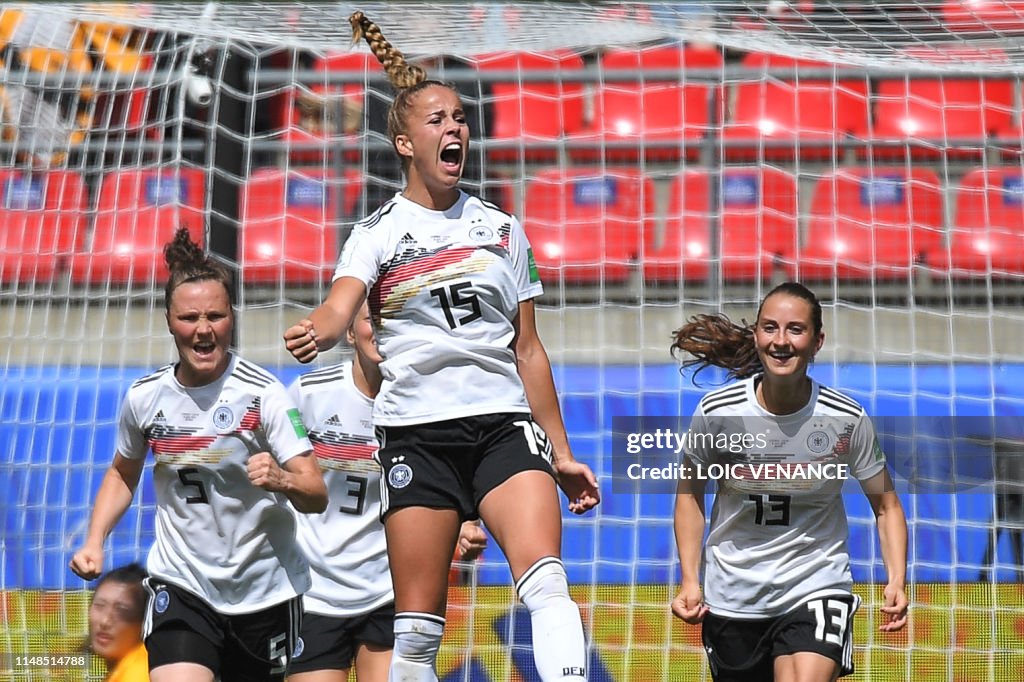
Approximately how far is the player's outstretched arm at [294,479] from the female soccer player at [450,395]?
265mm

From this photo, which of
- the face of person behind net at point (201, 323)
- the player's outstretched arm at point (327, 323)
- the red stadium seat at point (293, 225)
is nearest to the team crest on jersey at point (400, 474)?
the player's outstretched arm at point (327, 323)

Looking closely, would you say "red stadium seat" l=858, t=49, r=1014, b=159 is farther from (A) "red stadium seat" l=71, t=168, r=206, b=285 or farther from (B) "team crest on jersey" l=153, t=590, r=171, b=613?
(B) "team crest on jersey" l=153, t=590, r=171, b=613

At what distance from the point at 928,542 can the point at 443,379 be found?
13.5 feet

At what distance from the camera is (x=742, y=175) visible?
29.8ft

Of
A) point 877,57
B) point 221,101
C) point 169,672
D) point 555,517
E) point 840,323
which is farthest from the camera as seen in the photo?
point 840,323

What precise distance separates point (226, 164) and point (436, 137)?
3.34 meters

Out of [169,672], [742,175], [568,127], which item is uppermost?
[568,127]

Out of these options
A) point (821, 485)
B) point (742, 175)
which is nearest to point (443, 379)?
point (821, 485)

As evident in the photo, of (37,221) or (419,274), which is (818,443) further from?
(37,221)

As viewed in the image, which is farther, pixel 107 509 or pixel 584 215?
pixel 584 215

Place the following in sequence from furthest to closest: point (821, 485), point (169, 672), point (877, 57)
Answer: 1. point (877, 57)
2. point (821, 485)
3. point (169, 672)

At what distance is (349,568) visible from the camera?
15.4 ft

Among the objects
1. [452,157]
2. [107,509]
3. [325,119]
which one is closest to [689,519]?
[452,157]

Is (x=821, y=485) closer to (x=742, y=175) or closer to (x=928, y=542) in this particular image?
(x=928, y=542)
